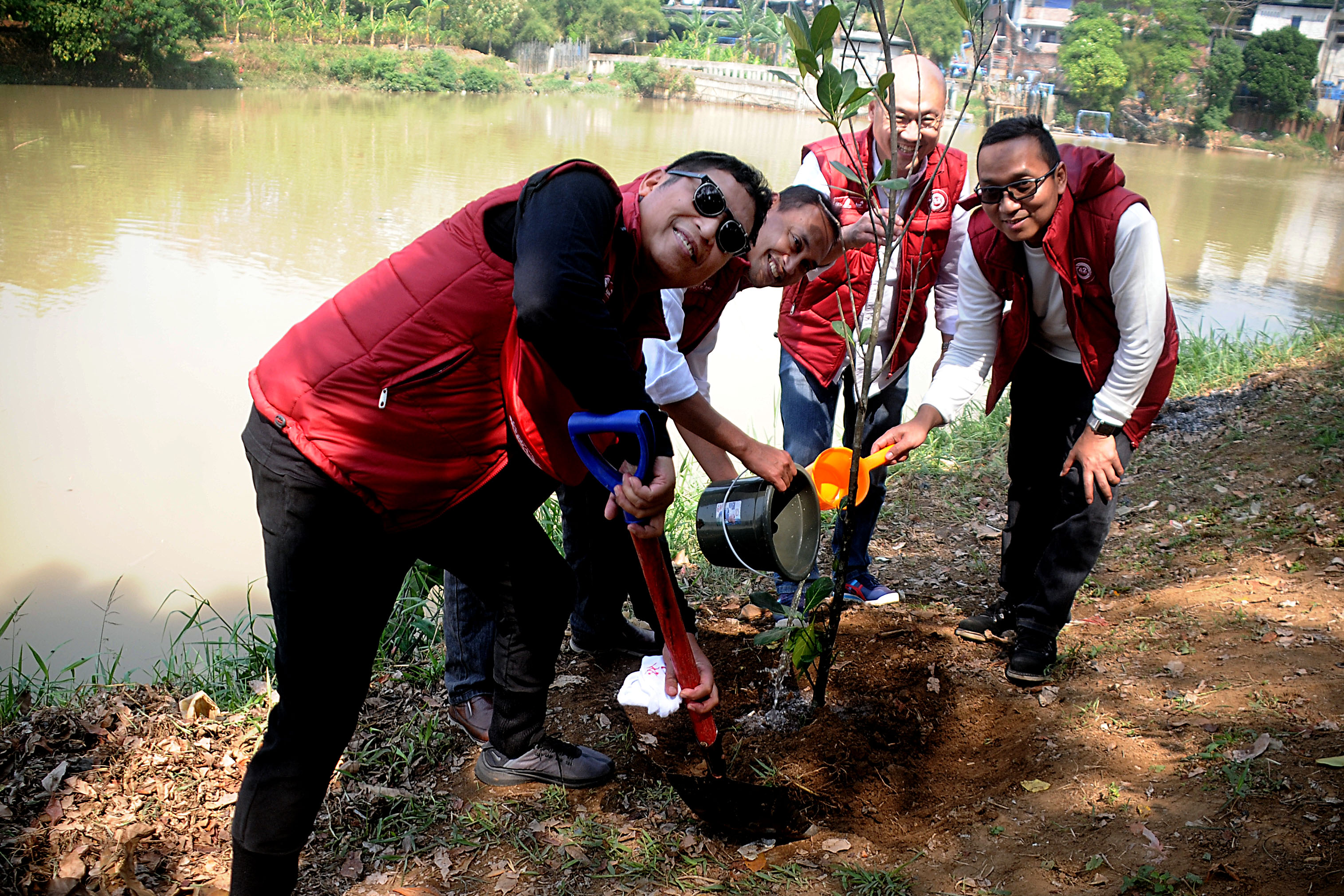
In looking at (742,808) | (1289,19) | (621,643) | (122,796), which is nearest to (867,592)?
(621,643)

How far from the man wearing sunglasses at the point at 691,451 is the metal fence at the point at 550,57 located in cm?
2277

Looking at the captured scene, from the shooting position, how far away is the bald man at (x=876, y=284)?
3.01m

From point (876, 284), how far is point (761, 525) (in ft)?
4.86

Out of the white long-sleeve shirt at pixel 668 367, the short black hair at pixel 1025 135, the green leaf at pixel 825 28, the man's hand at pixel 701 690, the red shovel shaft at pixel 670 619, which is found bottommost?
the man's hand at pixel 701 690

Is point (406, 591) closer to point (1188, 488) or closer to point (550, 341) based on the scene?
point (550, 341)

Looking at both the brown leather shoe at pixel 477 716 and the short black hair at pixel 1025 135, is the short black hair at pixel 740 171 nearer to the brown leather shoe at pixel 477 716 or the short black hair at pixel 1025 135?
the short black hair at pixel 1025 135

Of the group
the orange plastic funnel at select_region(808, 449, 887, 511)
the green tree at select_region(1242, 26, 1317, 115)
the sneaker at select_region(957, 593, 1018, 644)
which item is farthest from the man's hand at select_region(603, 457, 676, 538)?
the green tree at select_region(1242, 26, 1317, 115)

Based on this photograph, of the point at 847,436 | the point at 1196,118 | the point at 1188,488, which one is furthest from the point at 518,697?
the point at 1196,118

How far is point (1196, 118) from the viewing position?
27.9m

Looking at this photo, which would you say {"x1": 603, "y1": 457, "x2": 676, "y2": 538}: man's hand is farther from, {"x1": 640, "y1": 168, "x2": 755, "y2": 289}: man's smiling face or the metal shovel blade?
the metal shovel blade

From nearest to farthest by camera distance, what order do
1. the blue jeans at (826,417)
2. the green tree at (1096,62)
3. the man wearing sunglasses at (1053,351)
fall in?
1. the man wearing sunglasses at (1053,351)
2. the blue jeans at (826,417)
3. the green tree at (1096,62)

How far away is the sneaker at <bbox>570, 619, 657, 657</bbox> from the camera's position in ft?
10.1

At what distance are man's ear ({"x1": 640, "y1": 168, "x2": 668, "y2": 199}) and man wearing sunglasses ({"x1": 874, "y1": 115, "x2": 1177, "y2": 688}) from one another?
3.43 ft

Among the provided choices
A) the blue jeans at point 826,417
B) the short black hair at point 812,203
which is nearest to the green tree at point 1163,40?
the blue jeans at point 826,417
